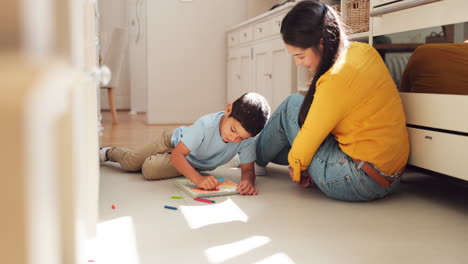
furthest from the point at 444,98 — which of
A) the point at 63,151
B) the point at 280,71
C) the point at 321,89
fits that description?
the point at 280,71

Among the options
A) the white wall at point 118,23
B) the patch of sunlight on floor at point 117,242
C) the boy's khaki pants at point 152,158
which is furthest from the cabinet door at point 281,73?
the white wall at point 118,23

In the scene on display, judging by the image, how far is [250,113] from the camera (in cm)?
162

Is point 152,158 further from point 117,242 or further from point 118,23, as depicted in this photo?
point 118,23

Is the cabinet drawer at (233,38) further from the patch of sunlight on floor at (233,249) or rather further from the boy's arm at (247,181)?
the patch of sunlight on floor at (233,249)

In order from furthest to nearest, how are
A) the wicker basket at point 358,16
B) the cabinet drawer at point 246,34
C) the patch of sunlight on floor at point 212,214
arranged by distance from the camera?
the cabinet drawer at point 246,34, the wicker basket at point 358,16, the patch of sunlight on floor at point 212,214

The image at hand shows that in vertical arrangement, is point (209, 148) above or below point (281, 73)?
below

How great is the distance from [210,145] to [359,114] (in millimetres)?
593

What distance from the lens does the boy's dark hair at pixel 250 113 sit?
1.61 meters

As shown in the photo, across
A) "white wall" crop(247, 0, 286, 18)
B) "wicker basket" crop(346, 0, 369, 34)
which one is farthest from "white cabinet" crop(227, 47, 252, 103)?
"wicker basket" crop(346, 0, 369, 34)

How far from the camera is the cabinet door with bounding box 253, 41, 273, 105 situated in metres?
3.28

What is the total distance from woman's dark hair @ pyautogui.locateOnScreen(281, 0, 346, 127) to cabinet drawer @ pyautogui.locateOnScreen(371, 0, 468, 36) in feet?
0.95

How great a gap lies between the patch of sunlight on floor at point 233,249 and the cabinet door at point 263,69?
217 centimetres

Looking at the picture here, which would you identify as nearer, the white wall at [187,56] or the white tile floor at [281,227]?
the white tile floor at [281,227]

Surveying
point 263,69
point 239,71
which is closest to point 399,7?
point 263,69
